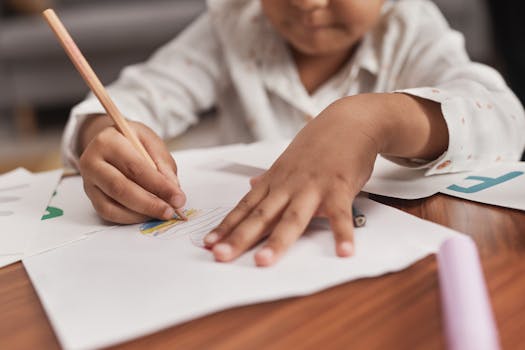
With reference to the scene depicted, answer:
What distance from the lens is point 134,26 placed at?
77.6 inches

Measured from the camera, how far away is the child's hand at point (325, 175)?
1.02ft

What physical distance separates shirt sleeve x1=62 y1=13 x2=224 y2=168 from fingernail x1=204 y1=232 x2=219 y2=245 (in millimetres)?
371

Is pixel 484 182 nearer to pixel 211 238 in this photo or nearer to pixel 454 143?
pixel 454 143

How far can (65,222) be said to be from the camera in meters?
0.39

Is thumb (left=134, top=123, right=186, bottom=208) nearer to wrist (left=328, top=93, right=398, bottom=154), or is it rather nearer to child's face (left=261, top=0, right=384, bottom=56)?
wrist (left=328, top=93, right=398, bottom=154)

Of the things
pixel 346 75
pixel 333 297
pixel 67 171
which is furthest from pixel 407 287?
pixel 346 75

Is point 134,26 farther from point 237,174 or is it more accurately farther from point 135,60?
point 237,174

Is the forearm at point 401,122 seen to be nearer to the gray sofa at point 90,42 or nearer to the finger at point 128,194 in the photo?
the finger at point 128,194

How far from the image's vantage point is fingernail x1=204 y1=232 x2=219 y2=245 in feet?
1.06

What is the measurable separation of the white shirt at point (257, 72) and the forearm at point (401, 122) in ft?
0.52

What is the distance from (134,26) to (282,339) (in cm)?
187

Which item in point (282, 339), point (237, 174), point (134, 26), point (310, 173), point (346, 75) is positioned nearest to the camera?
point (282, 339)

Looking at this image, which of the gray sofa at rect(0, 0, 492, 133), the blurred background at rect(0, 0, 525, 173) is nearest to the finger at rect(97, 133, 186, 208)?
the blurred background at rect(0, 0, 525, 173)

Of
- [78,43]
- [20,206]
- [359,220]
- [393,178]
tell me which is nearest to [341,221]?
[359,220]
